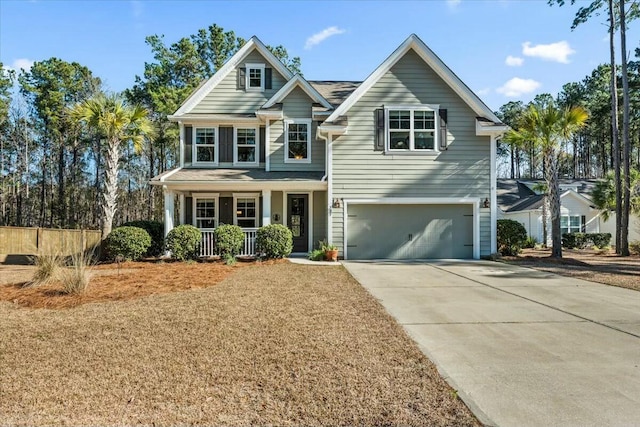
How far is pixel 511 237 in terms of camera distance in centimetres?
1466

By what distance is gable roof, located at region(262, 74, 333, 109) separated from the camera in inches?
589

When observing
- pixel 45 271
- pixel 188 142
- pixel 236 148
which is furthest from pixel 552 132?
pixel 45 271

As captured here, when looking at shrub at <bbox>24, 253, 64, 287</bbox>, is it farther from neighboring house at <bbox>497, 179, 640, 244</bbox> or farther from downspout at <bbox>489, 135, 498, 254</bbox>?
neighboring house at <bbox>497, 179, 640, 244</bbox>

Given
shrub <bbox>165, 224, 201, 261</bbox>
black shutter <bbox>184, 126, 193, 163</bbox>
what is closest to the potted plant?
shrub <bbox>165, 224, 201, 261</bbox>

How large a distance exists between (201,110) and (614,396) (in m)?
15.8

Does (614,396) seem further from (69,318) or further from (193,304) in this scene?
(69,318)

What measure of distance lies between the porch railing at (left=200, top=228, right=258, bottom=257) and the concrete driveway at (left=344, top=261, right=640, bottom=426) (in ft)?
19.1

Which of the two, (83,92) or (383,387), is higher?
(83,92)

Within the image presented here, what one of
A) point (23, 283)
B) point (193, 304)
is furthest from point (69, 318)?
point (23, 283)

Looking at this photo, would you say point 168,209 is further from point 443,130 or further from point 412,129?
point 443,130

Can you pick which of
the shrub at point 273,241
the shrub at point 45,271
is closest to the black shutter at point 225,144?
the shrub at point 273,241

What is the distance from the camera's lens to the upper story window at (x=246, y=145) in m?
15.9

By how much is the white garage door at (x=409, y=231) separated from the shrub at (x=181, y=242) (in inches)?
216

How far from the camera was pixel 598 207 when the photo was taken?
73.3 feet
